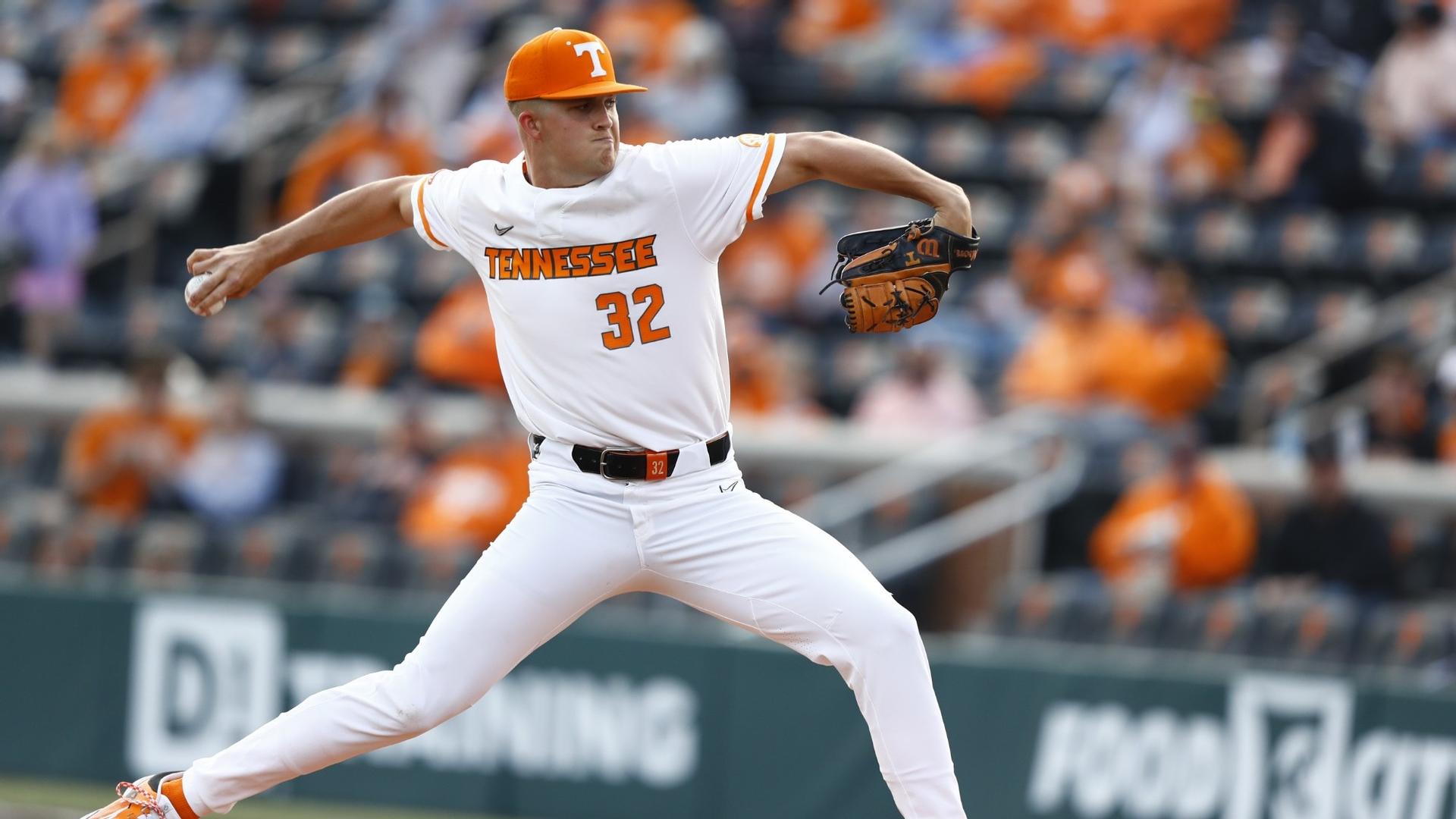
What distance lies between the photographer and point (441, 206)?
5359 mm

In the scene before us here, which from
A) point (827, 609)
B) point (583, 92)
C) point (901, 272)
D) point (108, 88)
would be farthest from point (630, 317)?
point (108, 88)

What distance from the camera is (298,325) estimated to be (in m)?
12.5

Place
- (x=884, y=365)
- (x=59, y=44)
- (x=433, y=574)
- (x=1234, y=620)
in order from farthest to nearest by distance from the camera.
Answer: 1. (x=59, y=44)
2. (x=884, y=365)
3. (x=433, y=574)
4. (x=1234, y=620)

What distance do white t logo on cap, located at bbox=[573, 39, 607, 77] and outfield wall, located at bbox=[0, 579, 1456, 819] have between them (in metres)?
4.33

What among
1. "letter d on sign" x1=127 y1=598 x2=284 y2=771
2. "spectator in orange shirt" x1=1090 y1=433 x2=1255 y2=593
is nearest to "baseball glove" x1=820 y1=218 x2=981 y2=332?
"spectator in orange shirt" x1=1090 y1=433 x2=1255 y2=593

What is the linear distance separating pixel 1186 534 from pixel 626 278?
5176 millimetres

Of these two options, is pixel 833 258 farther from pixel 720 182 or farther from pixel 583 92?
pixel 583 92

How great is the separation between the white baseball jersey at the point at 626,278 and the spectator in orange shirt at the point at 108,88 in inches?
390

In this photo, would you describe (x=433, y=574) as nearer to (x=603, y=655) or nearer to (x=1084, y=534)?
(x=603, y=655)

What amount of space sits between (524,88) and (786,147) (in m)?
0.64

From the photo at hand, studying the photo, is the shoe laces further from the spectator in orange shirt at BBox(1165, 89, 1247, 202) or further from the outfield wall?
the spectator in orange shirt at BBox(1165, 89, 1247, 202)

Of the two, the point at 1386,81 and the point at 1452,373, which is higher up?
the point at 1386,81

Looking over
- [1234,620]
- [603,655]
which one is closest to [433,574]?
[603,655]

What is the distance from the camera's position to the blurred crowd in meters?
10.5
